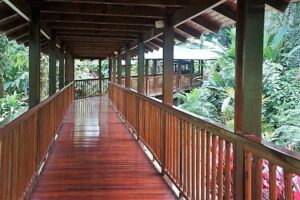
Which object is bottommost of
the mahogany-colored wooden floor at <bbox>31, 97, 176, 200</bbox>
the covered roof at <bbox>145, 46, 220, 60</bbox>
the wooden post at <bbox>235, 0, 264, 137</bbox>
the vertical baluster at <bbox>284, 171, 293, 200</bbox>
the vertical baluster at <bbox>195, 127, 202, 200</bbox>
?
the mahogany-colored wooden floor at <bbox>31, 97, 176, 200</bbox>

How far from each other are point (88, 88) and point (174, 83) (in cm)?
562

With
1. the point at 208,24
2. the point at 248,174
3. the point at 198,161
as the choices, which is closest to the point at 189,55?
the point at 208,24

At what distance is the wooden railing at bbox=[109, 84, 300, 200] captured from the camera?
221cm

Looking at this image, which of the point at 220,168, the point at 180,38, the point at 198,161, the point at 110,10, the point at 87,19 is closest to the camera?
the point at 220,168

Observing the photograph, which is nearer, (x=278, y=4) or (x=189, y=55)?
(x=278, y=4)

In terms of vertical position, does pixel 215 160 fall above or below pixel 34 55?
below

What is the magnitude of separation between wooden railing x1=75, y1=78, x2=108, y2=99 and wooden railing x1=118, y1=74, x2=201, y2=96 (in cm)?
275

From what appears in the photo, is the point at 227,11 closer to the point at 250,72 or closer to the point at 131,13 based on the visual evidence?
the point at 131,13

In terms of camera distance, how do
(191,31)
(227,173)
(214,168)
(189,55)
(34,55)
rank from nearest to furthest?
(227,173), (214,168), (34,55), (191,31), (189,55)

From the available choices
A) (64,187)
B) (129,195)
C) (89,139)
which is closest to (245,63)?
(129,195)

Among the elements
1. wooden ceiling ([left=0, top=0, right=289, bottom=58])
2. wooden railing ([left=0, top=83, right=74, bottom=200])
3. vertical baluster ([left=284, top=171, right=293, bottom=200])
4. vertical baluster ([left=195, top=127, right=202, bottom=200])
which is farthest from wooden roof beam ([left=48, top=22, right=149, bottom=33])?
vertical baluster ([left=284, top=171, right=293, bottom=200])

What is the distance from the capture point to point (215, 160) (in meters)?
3.31

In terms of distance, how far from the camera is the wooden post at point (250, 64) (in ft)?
9.68

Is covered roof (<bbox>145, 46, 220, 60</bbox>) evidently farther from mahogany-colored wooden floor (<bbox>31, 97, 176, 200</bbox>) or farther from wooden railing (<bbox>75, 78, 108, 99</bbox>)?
mahogany-colored wooden floor (<bbox>31, 97, 176, 200</bbox>)
